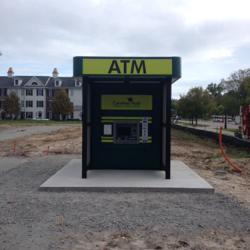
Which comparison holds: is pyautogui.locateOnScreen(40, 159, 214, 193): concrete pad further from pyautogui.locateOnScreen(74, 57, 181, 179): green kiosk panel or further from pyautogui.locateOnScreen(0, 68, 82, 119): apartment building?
pyautogui.locateOnScreen(0, 68, 82, 119): apartment building

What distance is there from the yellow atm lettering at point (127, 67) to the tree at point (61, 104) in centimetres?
9028

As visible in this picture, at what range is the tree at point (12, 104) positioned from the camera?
103188 millimetres

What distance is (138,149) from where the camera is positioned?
12.9m

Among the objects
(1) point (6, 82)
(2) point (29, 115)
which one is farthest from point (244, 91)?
(1) point (6, 82)

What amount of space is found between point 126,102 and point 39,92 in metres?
101

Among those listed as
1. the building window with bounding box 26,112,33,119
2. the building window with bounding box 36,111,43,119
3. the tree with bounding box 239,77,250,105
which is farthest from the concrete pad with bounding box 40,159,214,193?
the building window with bounding box 26,112,33,119

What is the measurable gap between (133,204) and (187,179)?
3030 millimetres

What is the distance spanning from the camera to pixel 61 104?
10238 centimetres

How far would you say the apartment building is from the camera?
111m

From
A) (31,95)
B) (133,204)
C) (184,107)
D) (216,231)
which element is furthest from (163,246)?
(31,95)

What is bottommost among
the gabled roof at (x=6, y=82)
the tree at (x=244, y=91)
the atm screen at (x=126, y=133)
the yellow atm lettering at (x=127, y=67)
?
the atm screen at (x=126, y=133)

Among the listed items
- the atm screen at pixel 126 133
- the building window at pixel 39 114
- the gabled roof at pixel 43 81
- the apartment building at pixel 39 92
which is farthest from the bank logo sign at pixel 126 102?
the building window at pixel 39 114

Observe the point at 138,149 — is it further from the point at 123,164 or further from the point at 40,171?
the point at 40,171

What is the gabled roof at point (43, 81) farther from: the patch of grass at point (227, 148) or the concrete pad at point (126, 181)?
the concrete pad at point (126, 181)
